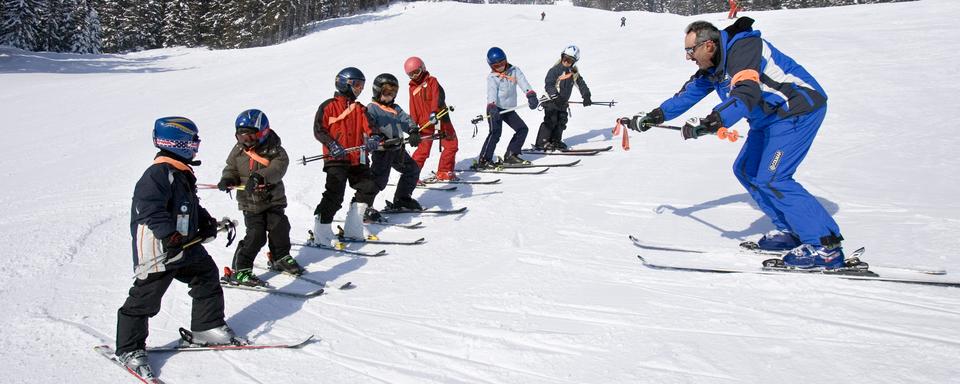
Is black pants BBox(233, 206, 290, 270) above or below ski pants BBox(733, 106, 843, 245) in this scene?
below

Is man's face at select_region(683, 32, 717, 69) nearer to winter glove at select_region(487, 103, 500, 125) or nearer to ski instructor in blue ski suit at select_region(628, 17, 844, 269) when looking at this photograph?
ski instructor in blue ski suit at select_region(628, 17, 844, 269)

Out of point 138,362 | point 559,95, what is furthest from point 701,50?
point 559,95

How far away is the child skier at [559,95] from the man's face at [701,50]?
211 inches

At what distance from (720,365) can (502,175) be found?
21.3 ft

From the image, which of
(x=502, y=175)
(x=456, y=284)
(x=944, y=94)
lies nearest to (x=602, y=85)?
(x=944, y=94)

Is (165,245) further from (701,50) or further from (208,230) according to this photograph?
(701,50)

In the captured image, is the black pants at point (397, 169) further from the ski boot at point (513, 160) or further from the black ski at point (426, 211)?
the ski boot at point (513, 160)

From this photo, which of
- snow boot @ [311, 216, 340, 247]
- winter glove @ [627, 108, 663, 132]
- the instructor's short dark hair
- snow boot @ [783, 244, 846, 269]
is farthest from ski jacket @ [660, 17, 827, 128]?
snow boot @ [311, 216, 340, 247]

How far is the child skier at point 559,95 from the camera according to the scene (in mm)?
10570

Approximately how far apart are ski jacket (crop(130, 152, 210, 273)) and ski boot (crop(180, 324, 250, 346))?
1.68ft

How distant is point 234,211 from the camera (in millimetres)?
8195

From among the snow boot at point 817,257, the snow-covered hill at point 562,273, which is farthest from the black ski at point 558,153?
the snow boot at point 817,257

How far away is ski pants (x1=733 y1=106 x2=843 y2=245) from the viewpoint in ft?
15.5

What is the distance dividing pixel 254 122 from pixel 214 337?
6.03 ft
